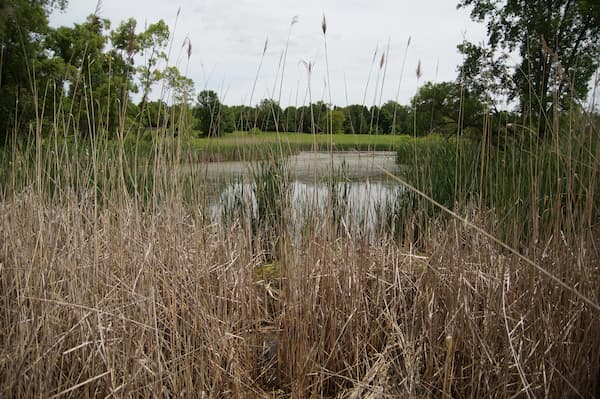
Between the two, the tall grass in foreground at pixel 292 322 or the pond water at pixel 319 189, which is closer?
the tall grass in foreground at pixel 292 322

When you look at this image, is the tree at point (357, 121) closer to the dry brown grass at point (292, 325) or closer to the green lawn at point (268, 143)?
the green lawn at point (268, 143)

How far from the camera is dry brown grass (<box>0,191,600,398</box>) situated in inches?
46.6

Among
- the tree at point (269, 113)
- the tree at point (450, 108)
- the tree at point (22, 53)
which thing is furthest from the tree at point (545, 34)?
the tree at point (22, 53)

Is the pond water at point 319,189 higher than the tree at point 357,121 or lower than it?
lower

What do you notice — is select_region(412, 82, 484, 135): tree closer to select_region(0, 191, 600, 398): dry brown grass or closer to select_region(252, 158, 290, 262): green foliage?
select_region(252, 158, 290, 262): green foliage

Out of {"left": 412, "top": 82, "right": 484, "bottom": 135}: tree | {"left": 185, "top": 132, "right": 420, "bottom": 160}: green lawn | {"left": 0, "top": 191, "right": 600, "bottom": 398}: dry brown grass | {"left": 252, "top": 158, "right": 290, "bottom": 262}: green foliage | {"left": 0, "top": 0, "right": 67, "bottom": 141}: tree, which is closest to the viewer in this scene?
{"left": 0, "top": 191, "right": 600, "bottom": 398}: dry brown grass

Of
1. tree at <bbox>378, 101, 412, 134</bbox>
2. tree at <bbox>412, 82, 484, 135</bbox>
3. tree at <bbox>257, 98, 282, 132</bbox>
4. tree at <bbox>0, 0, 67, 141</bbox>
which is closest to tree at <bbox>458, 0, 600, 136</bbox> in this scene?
tree at <bbox>412, 82, 484, 135</bbox>

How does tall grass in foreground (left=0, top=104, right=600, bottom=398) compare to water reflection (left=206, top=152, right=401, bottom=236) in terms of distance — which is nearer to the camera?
tall grass in foreground (left=0, top=104, right=600, bottom=398)

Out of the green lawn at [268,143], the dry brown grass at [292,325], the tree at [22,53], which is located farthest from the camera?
the tree at [22,53]

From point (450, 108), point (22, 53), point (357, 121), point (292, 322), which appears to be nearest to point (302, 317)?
point (292, 322)

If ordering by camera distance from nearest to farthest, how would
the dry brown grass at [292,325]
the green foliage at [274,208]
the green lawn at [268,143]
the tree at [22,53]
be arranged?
the dry brown grass at [292,325] < the green foliage at [274,208] < the green lawn at [268,143] < the tree at [22,53]

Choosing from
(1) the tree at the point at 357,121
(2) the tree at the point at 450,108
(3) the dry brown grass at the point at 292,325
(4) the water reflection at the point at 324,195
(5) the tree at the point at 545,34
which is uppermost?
(5) the tree at the point at 545,34

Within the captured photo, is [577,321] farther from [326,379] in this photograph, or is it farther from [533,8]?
[533,8]

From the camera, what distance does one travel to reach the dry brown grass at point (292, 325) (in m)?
1.18
